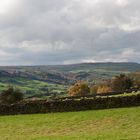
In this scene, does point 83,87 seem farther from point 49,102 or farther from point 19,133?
A: point 19,133

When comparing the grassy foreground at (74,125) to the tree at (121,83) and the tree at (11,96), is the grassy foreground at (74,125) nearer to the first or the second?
the tree at (11,96)

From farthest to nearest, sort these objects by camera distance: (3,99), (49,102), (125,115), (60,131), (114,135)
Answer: (3,99) < (49,102) < (125,115) < (60,131) < (114,135)

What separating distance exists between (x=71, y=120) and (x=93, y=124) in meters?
3.34

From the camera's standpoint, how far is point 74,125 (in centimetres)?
3494

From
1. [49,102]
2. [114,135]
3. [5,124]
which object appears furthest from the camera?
[49,102]

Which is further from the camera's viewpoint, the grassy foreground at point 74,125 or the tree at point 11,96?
the tree at point 11,96

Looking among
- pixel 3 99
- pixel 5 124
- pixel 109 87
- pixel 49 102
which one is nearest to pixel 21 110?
pixel 49 102

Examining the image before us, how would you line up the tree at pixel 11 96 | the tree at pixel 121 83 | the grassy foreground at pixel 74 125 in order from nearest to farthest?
the grassy foreground at pixel 74 125 → the tree at pixel 11 96 → the tree at pixel 121 83

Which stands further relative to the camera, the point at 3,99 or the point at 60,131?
the point at 3,99

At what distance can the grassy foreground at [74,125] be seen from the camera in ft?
95.6

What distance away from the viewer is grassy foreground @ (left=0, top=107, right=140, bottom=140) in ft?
95.6

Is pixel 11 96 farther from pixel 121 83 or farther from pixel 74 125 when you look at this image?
pixel 74 125

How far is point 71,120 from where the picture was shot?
3712 centimetres

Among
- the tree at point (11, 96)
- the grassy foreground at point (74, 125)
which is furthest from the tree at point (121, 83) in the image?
the grassy foreground at point (74, 125)
